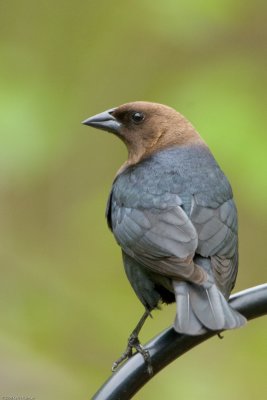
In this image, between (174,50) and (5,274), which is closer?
(5,274)

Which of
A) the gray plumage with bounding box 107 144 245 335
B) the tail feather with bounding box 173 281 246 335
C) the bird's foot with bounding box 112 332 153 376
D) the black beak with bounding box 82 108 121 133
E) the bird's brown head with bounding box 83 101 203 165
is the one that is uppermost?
the black beak with bounding box 82 108 121 133

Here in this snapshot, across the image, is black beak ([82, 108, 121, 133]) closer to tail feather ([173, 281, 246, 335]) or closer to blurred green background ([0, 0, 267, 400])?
blurred green background ([0, 0, 267, 400])

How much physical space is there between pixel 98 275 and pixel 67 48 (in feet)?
4.15

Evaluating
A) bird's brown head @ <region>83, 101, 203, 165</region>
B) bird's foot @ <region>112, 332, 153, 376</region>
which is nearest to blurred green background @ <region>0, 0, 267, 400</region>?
bird's brown head @ <region>83, 101, 203, 165</region>

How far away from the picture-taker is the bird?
3842 mm

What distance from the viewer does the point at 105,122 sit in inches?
194

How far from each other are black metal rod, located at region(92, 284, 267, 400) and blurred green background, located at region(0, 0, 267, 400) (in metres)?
1.69

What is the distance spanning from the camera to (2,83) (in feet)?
17.8

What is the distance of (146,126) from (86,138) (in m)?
1.58

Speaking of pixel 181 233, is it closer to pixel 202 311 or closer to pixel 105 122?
pixel 202 311

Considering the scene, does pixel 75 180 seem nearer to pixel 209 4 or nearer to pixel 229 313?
pixel 209 4

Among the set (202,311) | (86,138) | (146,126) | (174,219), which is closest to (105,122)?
(146,126)

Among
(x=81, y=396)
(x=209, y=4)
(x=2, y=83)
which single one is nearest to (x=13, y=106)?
(x=2, y=83)

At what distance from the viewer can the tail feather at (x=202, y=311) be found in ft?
11.8
